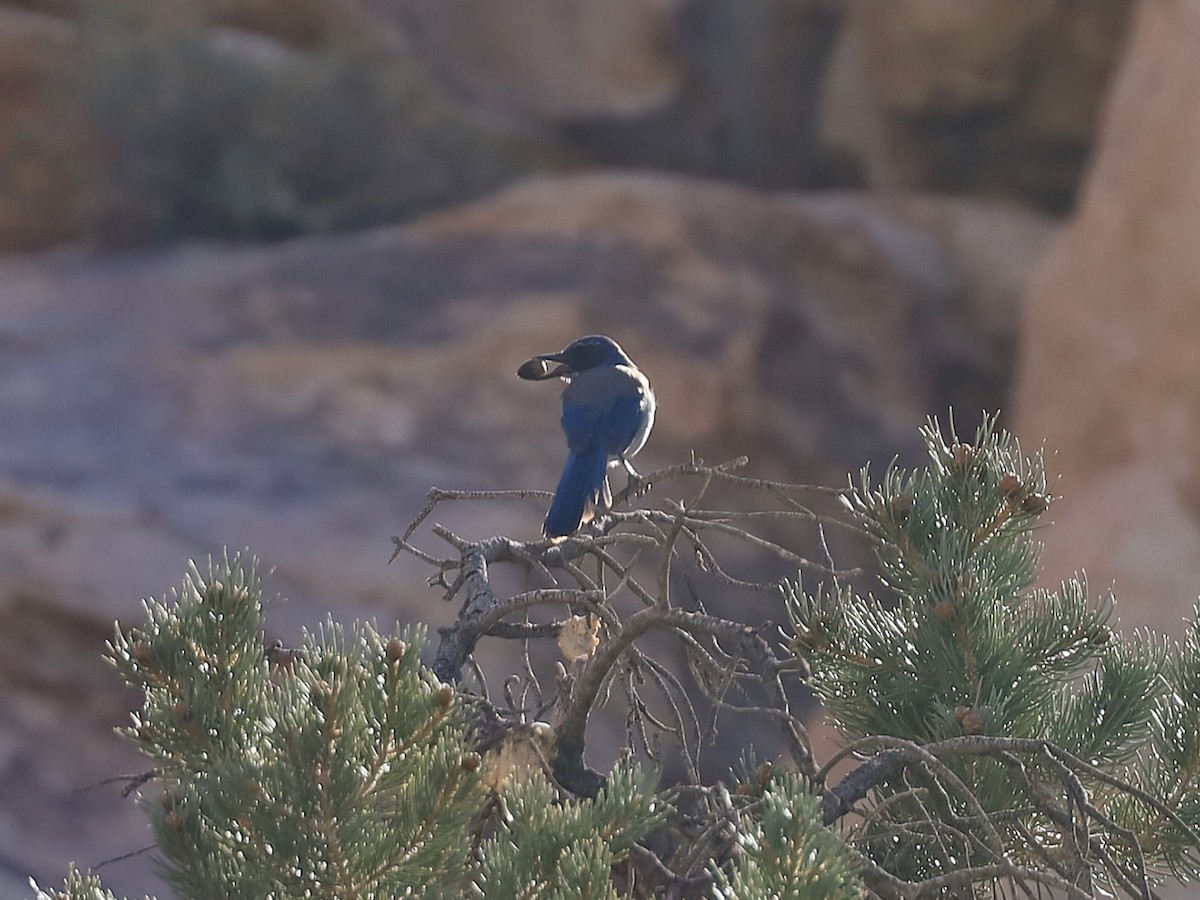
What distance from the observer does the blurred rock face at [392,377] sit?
4281mm

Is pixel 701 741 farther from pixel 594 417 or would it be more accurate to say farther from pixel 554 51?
pixel 554 51

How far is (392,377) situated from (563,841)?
441cm

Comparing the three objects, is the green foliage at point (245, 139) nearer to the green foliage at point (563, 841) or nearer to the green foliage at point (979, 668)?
the green foliage at point (979, 668)

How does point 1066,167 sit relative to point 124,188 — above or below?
above

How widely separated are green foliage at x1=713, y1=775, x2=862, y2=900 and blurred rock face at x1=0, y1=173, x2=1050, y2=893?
311 cm

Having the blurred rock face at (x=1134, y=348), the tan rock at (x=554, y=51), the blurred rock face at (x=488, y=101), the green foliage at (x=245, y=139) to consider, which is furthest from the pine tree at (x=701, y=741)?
the tan rock at (x=554, y=51)

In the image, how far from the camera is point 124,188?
23.1 feet

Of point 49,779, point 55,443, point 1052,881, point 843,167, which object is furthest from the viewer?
point 843,167

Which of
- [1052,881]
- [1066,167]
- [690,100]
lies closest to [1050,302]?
[1066,167]

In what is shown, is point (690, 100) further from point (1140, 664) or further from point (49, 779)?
point (1140, 664)

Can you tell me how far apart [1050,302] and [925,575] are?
5.48m

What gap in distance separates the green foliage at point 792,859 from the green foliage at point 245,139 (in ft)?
21.0

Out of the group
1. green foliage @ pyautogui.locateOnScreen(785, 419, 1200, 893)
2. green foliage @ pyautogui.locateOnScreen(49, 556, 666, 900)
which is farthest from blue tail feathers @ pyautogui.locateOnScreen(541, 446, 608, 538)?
green foliage @ pyautogui.locateOnScreen(49, 556, 666, 900)

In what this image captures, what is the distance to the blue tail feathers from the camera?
2057mm
